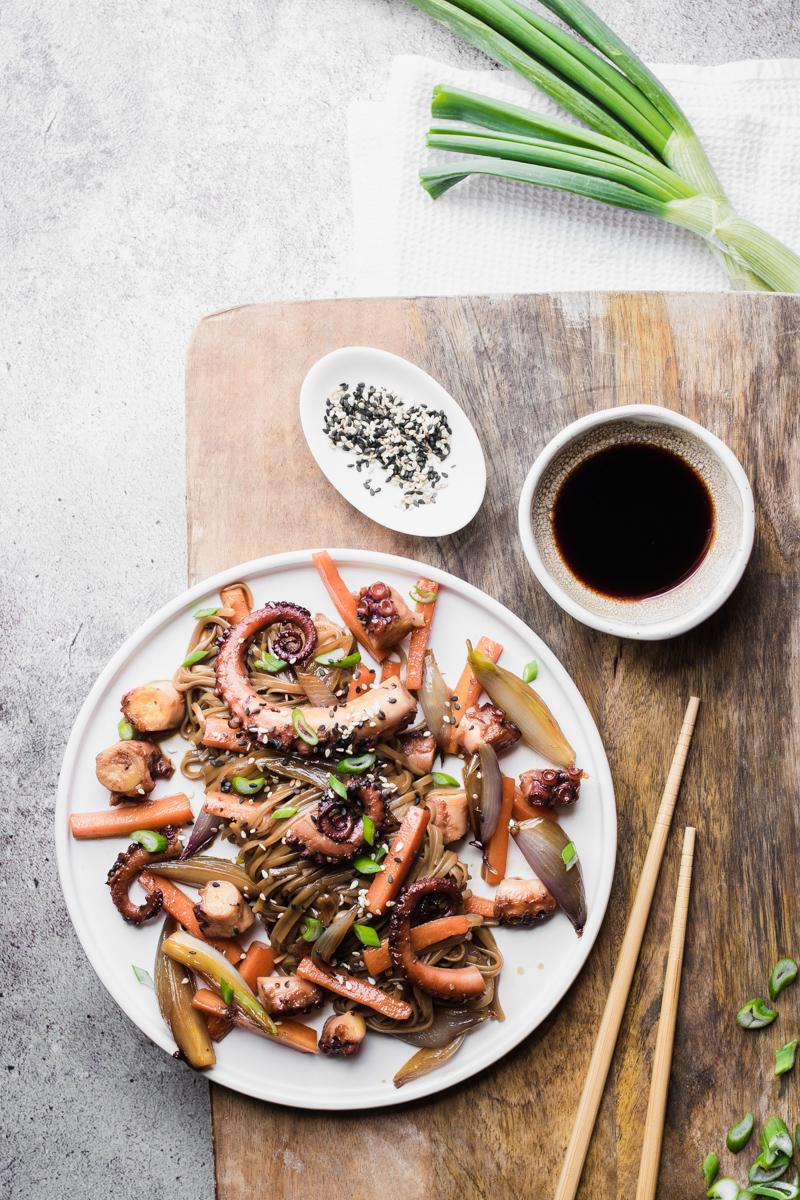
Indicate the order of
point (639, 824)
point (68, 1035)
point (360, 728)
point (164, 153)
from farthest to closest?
point (164, 153), point (68, 1035), point (639, 824), point (360, 728)

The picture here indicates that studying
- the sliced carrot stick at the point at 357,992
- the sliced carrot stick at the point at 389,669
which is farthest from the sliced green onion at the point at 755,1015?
the sliced carrot stick at the point at 389,669

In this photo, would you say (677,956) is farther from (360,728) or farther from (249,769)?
(249,769)

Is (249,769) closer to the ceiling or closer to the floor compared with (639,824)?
closer to the ceiling

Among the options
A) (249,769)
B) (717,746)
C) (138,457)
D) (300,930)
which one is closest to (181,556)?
(138,457)

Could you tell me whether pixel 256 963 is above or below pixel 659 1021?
above

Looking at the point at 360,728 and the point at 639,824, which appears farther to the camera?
the point at 639,824

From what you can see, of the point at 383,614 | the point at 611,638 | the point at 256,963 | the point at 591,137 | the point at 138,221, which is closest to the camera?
the point at 383,614

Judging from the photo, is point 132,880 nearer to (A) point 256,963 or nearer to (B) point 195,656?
(A) point 256,963

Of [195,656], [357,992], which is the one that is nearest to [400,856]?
[357,992]
